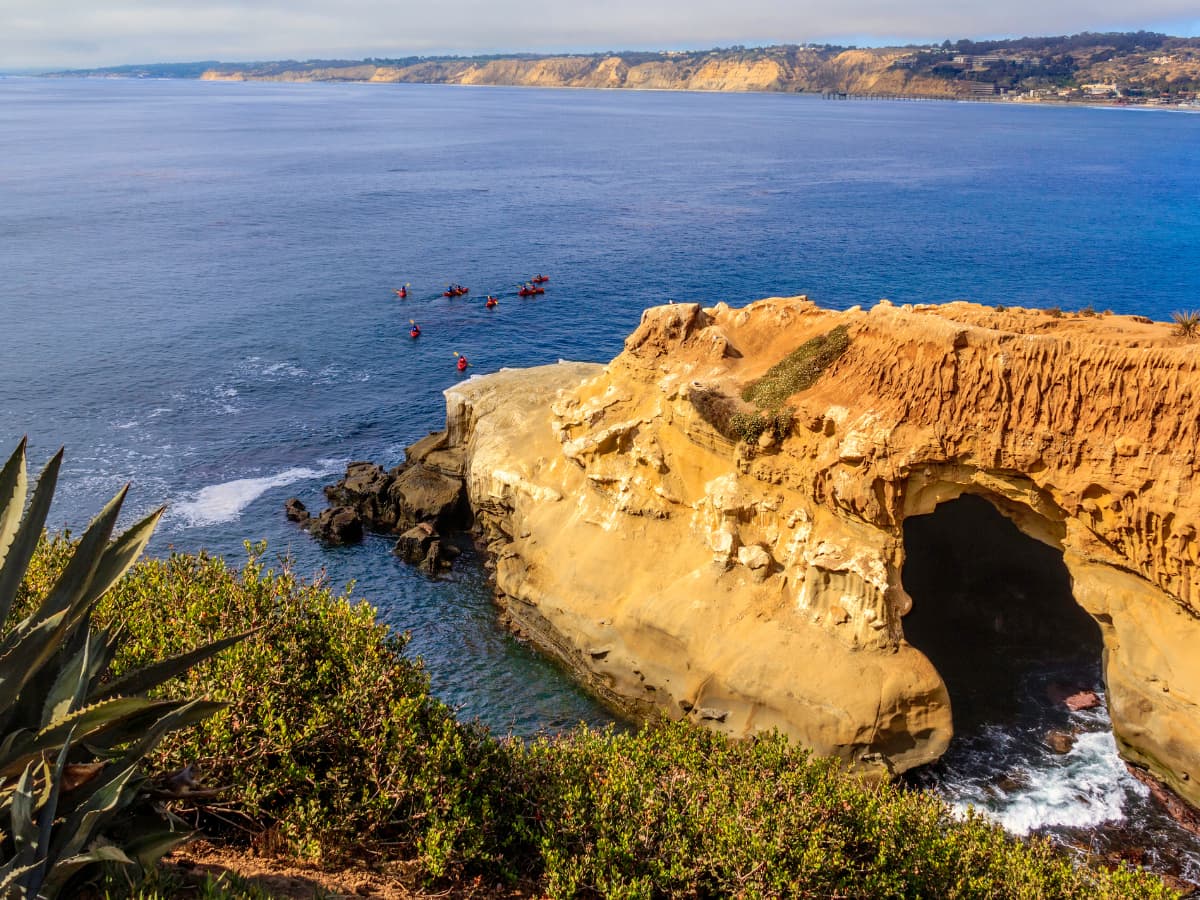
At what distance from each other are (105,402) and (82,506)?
1511 cm

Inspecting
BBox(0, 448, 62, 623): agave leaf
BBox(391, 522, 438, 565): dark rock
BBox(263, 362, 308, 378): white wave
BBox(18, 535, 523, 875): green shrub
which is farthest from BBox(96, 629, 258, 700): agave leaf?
BBox(263, 362, 308, 378): white wave

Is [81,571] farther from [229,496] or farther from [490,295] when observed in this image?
[490,295]

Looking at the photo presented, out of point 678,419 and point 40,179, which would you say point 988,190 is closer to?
point 678,419

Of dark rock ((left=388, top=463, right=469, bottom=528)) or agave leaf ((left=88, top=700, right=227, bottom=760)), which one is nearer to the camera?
agave leaf ((left=88, top=700, right=227, bottom=760))

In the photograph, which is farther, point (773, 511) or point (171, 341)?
point (171, 341)

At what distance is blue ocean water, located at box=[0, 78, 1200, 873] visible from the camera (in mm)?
46469

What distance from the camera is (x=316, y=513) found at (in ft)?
150

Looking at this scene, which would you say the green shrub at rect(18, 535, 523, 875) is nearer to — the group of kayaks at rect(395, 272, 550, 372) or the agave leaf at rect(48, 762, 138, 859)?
the agave leaf at rect(48, 762, 138, 859)

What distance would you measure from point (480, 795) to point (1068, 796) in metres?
20.7

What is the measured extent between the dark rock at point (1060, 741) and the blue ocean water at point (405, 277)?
16216mm

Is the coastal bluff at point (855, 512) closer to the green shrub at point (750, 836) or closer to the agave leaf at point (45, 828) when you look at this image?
the green shrub at point (750, 836)

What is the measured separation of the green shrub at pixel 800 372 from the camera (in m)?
30.8

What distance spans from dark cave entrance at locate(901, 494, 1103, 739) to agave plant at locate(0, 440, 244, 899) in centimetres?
2745

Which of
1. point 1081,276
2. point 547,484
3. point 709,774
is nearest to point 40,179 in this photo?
point 547,484
